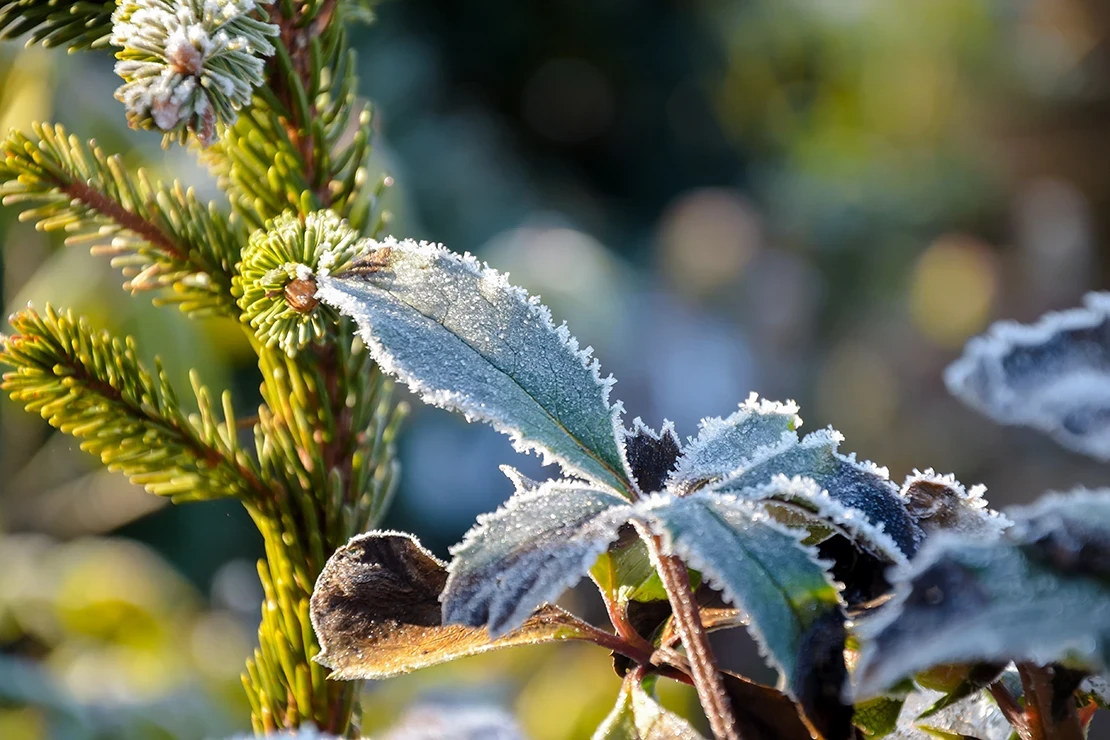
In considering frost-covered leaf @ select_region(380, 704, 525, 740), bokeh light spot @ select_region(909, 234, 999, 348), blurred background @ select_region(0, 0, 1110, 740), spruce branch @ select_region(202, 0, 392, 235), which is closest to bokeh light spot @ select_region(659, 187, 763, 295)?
blurred background @ select_region(0, 0, 1110, 740)

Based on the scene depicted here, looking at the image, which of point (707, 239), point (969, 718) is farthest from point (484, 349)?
point (707, 239)

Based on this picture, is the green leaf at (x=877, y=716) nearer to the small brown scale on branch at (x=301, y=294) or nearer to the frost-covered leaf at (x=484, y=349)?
the frost-covered leaf at (x=484, y=349)

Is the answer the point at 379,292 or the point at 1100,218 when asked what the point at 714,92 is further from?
the point at 379,292

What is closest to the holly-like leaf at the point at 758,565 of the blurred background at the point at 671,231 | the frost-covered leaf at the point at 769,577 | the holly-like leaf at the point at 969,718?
the frost-covered leaf at the point at 769,577

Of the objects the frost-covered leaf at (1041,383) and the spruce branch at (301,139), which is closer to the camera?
the frost-covered leaf at (1041,383)

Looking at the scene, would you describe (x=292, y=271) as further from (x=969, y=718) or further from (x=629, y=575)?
(x=969, y=718)

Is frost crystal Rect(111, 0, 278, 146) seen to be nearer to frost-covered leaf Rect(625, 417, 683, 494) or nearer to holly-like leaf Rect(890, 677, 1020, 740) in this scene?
frost-covered leaf Rect(625, 417, 683, 494)

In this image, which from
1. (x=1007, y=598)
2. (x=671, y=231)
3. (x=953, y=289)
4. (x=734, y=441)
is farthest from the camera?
(x=671, y=231)
